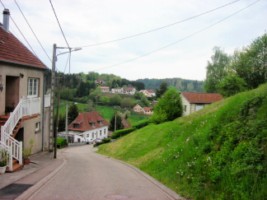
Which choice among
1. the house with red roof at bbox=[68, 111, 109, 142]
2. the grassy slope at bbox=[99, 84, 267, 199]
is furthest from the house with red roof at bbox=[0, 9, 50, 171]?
the house with red roof at bbox=[68, 111, 109, 142]

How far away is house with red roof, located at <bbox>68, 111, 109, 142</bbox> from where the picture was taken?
290ft

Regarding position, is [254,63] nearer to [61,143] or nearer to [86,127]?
[61,143]

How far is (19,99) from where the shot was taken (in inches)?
852

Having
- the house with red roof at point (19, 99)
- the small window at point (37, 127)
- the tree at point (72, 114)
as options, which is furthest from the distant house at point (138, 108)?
the small window at point (37, 127)

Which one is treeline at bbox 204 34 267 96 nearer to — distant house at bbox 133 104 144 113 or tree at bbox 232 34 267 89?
tree at bbox 232 34 267 89

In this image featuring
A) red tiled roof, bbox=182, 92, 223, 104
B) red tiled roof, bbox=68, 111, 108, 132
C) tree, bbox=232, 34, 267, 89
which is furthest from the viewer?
red tiled roof, bbox=68, 111, 108, 132

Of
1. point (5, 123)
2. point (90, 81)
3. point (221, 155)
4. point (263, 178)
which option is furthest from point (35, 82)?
point (263, 178)

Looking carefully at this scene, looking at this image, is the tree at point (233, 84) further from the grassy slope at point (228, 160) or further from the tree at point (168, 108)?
the grassy slope at point (228, 160)

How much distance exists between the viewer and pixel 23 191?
1088 centimetres

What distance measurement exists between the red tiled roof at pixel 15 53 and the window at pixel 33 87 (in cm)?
102

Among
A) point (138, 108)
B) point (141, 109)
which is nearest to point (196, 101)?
point (141, 109)

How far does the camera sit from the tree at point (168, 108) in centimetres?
4441

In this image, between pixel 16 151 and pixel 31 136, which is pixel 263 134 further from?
pixel 31 136

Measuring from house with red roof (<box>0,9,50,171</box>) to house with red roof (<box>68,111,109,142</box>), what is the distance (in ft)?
196
